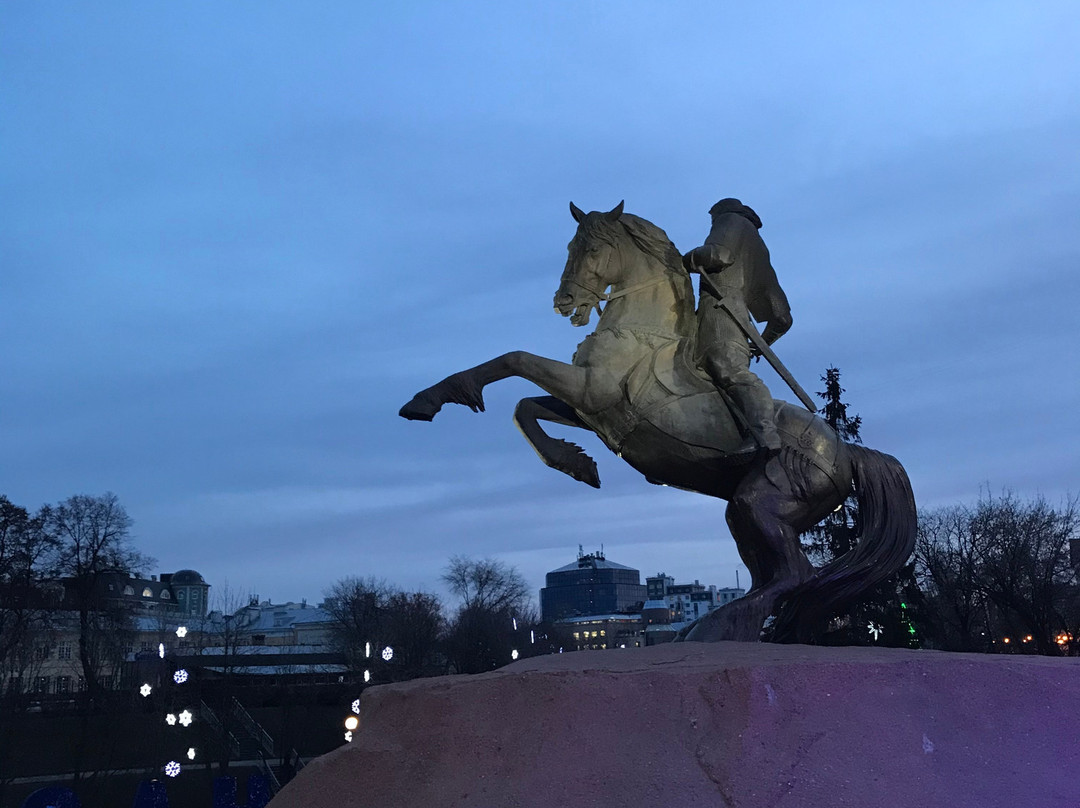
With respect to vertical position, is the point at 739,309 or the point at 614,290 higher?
the point at 614,290

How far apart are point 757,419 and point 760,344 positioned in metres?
0.58

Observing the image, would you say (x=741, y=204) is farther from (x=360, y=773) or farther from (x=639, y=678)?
(x=360, y=773)

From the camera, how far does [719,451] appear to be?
19.0 ft

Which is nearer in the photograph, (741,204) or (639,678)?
(639,678)

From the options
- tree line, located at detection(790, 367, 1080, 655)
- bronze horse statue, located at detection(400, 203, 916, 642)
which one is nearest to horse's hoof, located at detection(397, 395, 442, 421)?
bronze horse statue, located at detection(400, 203, 916, 642)

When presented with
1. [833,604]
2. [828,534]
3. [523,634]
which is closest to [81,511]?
[828,534]

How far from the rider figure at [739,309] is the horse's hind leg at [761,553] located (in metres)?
0.26

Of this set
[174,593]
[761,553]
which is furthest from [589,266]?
[174,593]

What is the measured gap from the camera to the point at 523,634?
186 ft

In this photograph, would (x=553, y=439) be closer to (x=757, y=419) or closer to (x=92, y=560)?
(x=757, y=419)

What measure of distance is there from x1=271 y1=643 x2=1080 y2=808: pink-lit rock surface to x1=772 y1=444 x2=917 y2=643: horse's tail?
5.59 ft

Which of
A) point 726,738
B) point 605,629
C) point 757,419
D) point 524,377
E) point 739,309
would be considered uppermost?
point 739,309

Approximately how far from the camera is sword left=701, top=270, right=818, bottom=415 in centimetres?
596

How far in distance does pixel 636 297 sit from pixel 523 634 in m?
52.4
